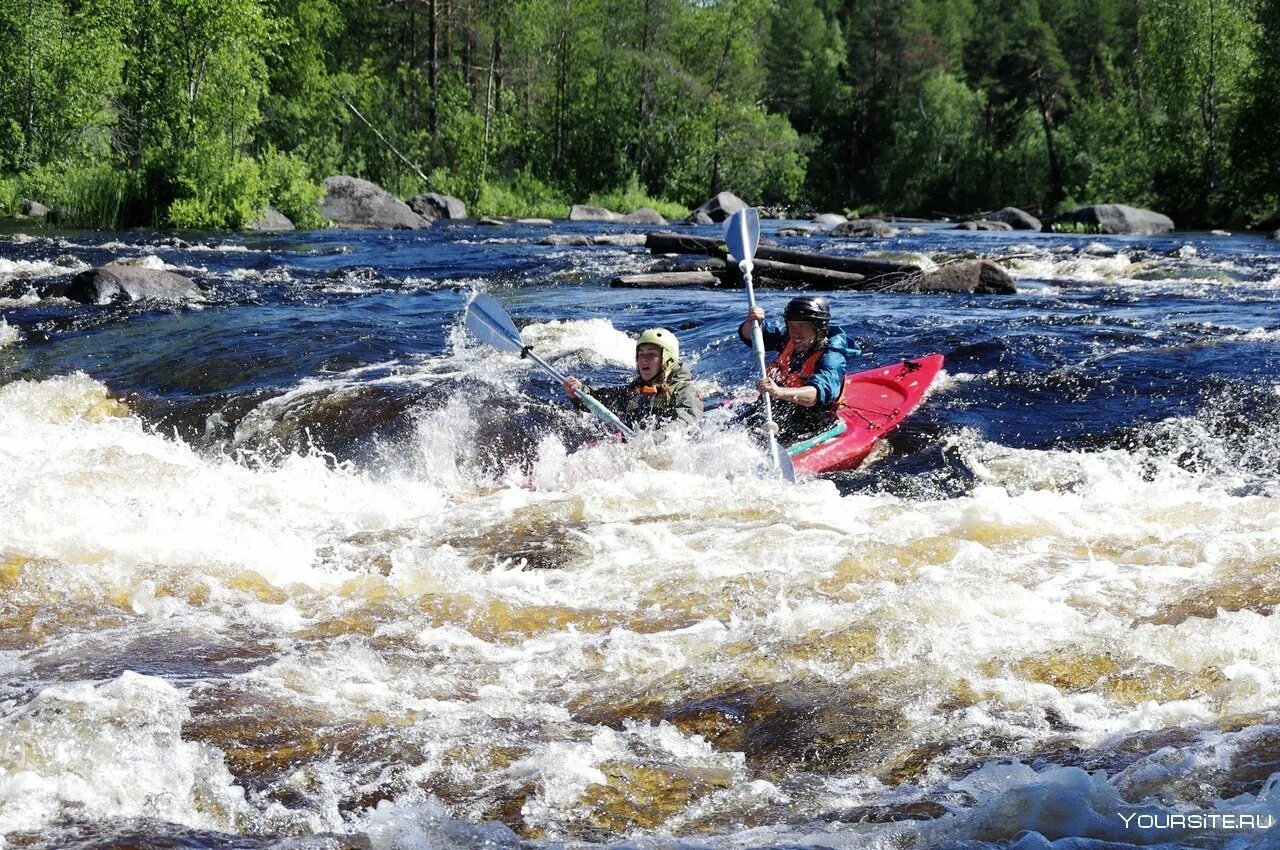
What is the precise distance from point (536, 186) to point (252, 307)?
27.0 metres

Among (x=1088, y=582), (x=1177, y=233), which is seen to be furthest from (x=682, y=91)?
(x=1088, y=582)

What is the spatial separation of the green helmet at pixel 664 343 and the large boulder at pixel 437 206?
2555cm

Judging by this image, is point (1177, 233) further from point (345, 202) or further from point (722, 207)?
point (345, 202)

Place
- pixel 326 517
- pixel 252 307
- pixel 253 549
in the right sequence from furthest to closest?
1. pixel 252 307
2. pixel 326 517
3. pixel 253 549

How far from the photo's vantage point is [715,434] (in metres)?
7.37

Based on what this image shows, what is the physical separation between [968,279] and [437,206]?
21183 mm

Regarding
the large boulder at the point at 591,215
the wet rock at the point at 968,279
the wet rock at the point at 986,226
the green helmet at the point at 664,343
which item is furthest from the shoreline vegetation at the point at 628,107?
the green helmet at the point at 664,343

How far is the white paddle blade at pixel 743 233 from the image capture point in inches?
391

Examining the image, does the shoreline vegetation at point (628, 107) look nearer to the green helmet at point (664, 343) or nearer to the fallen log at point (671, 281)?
the fallen log at point (671, 281)

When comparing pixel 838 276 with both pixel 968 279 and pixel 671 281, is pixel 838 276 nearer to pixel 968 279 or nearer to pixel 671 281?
pixel 968 279

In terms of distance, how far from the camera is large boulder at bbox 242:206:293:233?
24969mm

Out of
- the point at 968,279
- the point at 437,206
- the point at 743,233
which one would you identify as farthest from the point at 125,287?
the point at 437,206

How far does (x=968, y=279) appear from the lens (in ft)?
46.6

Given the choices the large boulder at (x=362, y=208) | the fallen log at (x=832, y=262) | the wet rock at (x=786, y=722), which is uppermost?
the large boulder at (x=362, y=208)
